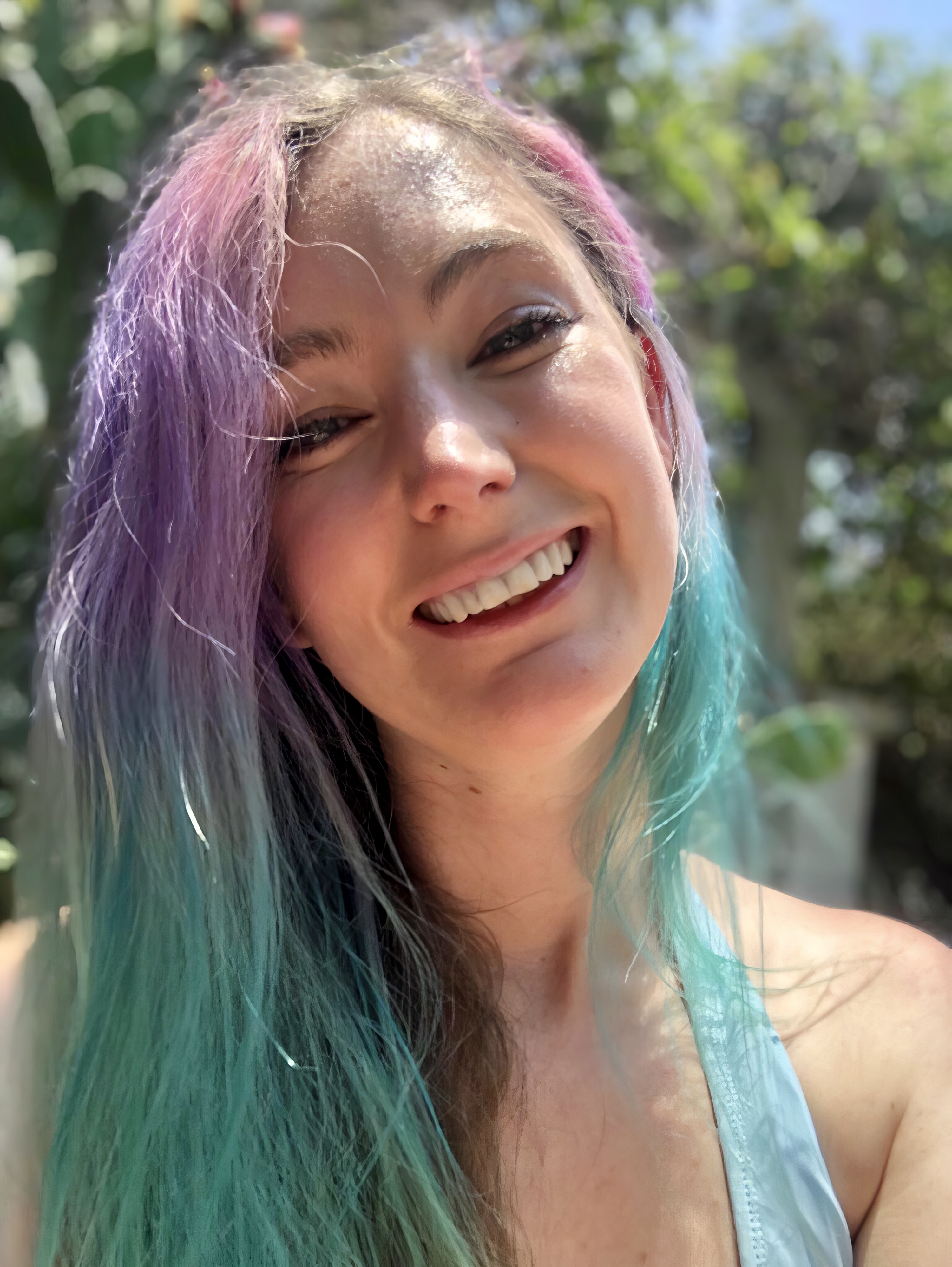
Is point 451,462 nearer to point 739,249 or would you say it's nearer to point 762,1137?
point 762,1137

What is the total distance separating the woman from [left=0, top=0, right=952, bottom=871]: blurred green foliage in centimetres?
84

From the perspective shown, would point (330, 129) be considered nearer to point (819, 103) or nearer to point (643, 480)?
point (643, 480)

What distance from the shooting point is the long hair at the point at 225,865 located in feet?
3.83

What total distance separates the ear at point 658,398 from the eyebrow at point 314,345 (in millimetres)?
479

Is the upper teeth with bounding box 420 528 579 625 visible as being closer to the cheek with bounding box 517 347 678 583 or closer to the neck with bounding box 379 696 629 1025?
the cheek with bounding box 517 347 678 583

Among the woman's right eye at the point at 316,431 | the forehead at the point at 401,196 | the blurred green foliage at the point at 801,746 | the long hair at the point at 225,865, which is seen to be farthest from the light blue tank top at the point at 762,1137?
the blurred green foliage at the point at 801,746

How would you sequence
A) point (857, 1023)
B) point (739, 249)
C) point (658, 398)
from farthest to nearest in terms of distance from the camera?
1. point (739, 249)
2. point (658, 398)
3. point (857, 1023)

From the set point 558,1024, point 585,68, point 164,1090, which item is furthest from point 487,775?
point 585,68

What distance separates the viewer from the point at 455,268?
1.16m

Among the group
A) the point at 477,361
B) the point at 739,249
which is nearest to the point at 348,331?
the point at 477,361

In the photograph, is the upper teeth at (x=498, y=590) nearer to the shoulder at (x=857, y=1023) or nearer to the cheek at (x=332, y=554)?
the cheek at (x=332, y=554)

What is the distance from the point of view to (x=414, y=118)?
49.6 inches

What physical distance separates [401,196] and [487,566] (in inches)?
17.3

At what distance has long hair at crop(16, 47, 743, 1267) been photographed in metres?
1.17
